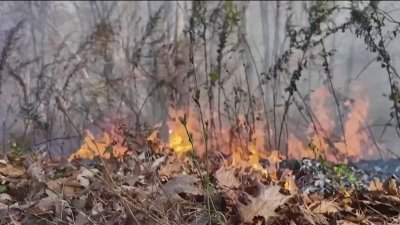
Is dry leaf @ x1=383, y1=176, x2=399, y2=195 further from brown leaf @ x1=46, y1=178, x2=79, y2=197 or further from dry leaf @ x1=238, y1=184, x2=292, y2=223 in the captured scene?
brown leaf @ x1=46, y1=178, x2=79, y2=197

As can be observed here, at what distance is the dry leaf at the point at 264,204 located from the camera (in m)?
1.95

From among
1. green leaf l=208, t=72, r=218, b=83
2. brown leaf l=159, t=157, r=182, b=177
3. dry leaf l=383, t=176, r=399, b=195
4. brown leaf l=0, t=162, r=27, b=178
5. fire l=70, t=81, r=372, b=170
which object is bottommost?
fire l=70, t=81, r=372, b=170

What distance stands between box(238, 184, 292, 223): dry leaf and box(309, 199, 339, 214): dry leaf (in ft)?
0.45

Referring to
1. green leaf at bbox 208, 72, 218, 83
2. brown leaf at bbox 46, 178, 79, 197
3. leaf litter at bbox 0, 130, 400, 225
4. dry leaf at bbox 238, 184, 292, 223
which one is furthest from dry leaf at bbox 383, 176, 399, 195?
green leaf at bbox 208, 72, 218, 83

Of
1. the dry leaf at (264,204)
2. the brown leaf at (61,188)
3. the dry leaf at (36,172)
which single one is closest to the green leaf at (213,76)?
the dry leaf at (36,172)

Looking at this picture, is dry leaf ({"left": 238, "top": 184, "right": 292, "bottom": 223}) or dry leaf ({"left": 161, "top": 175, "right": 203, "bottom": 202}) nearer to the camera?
dry leaf ({"left": 238, "top": 184, "right": 292, "bottom": 223})

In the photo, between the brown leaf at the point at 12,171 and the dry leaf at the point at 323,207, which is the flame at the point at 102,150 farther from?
the dry leaf at the point at 323,207

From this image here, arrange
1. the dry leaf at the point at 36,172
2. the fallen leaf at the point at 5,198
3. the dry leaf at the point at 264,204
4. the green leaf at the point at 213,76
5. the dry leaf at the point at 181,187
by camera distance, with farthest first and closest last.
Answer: the green leaf at the point at 213,76
the dry leaf at the point at 36,172
the fallen leaf at the point at 5,198
the dry leaf at the point at 181,187
the dry leaf at the point at 264,204

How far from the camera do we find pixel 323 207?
2115mm

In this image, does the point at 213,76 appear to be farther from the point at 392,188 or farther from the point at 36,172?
the point at 392,188

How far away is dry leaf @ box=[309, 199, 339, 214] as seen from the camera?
6.88 feet

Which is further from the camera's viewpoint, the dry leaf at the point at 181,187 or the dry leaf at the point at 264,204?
the dry leaf at the point at 181,187

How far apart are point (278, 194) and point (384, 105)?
2131mm

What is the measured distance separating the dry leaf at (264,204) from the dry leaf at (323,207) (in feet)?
0.45
